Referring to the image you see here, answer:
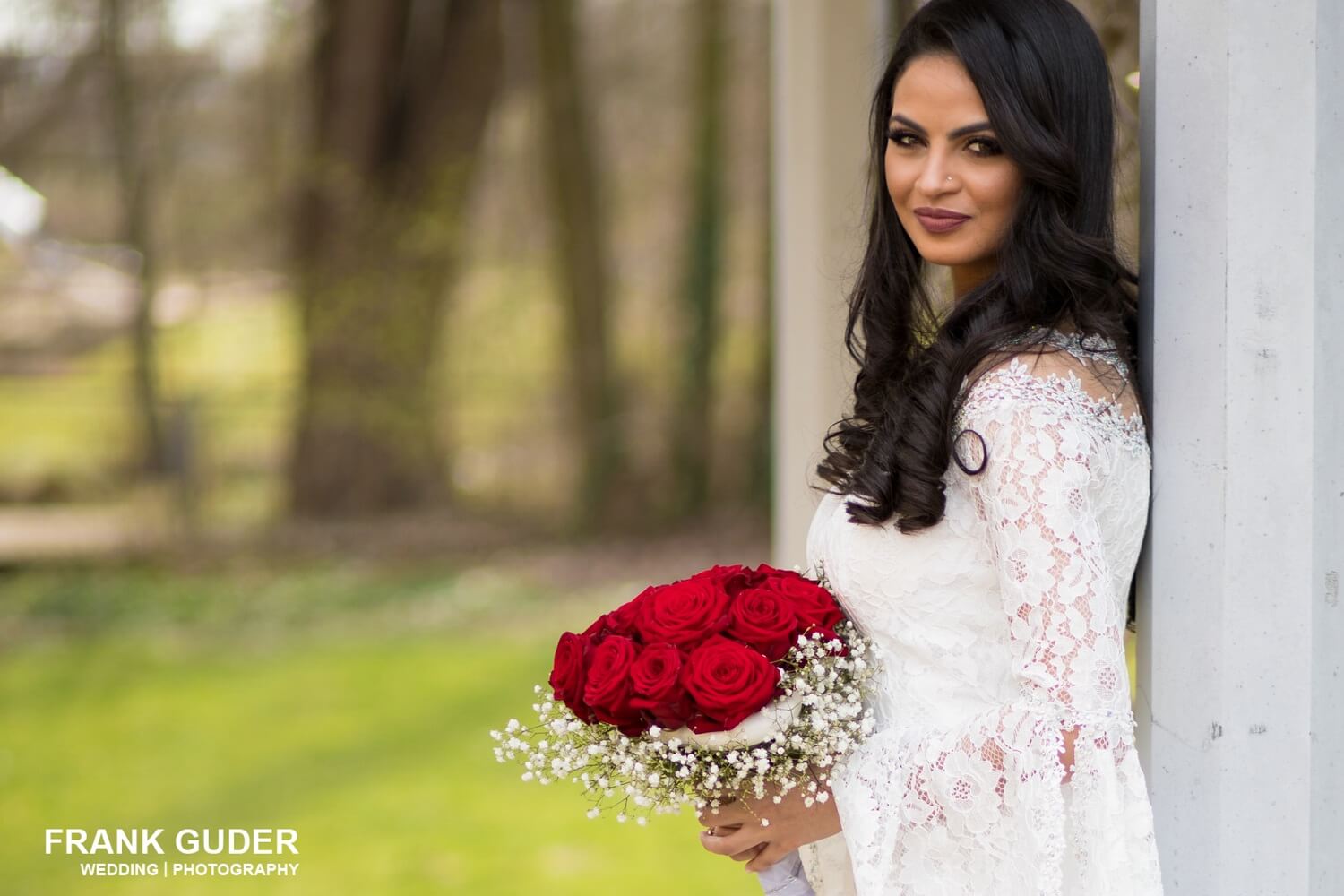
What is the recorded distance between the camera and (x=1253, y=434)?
169 cm

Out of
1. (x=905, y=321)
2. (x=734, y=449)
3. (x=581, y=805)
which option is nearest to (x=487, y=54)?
(x=734, y=449)

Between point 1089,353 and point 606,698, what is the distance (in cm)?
75

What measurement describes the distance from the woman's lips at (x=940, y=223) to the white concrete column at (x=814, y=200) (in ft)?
4.71

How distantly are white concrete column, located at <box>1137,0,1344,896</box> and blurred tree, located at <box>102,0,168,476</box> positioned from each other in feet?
32.5

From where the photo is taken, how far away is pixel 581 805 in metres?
6.03

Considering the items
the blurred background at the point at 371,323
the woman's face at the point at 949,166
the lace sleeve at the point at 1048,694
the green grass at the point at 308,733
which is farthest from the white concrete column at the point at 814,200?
the blurred background at the point at 371,323

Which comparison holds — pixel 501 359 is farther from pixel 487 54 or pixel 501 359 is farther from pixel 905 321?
pixel 905 321

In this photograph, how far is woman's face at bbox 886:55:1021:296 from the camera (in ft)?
5.80

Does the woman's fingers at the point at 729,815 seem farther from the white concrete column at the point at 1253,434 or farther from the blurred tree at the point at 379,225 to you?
the blurred tree at the point at 379,225

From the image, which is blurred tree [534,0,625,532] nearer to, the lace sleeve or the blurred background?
the blurred background

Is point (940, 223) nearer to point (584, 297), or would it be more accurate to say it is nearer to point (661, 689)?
Result: point (661, 689)

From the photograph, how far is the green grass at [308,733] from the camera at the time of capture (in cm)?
529

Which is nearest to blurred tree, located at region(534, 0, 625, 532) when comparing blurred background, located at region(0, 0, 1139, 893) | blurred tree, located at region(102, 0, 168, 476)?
blurred background, located at region(0, 0, 1139, 893)

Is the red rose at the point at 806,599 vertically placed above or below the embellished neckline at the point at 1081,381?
below
